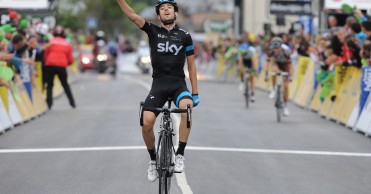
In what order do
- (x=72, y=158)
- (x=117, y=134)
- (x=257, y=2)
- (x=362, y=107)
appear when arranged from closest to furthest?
(x=72, y=158) < (x=117, y=134) < (x=362, y=107) < (x=257, y=2)

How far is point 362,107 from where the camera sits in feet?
59.3

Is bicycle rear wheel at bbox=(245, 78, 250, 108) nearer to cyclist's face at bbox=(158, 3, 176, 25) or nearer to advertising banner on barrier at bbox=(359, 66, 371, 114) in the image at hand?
advertising banner on barrier at bbox=(359, 66, 371, 114)

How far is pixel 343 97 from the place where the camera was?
20062 mm

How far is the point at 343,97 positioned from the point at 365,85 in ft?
7.12

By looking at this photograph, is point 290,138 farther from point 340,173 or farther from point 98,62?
point 98,62

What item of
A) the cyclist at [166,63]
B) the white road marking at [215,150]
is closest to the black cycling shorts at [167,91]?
the cyclist at [166,63]

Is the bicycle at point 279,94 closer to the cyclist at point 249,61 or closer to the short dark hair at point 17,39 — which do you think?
the cyclist at point 249,61

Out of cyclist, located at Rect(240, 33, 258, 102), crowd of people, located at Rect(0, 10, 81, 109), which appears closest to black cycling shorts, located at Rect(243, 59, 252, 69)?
cyclist, located at Rect(240, 33, 258, 102)

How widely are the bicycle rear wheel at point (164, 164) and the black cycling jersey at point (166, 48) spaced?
0.81 m

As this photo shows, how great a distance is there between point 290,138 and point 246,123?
282 cm

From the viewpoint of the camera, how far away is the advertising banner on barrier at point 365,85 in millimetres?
17781

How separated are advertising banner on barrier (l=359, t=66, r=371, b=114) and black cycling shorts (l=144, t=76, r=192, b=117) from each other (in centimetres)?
847

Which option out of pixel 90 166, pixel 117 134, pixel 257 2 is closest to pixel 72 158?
pixel 90 166

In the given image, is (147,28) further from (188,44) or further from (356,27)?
(356,27)
